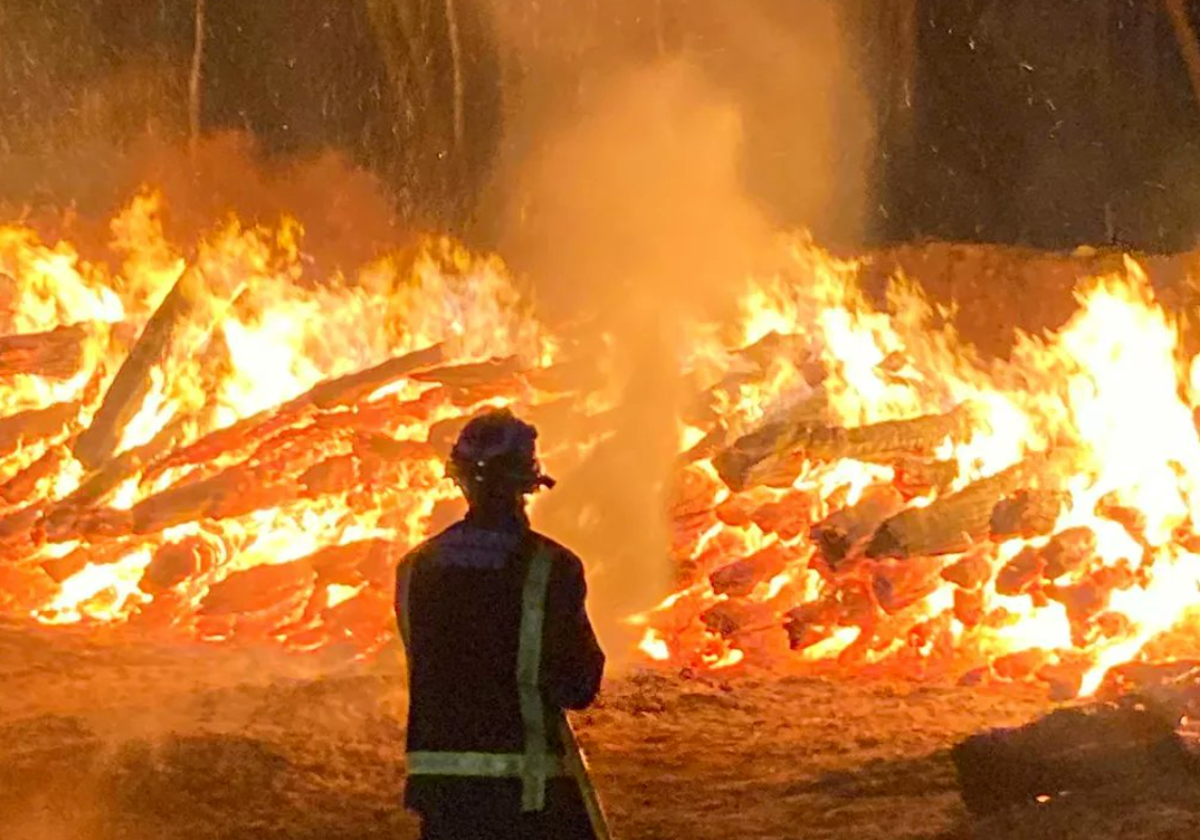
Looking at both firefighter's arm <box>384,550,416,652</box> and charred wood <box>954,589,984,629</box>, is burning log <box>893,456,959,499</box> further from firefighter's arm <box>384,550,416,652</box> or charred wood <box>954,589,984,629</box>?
firefighter's arm <box>384,550,416,652</box>

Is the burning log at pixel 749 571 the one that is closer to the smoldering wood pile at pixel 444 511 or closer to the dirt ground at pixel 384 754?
the smoldering wood pile at pixel 444 511

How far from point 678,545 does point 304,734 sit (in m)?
2.21

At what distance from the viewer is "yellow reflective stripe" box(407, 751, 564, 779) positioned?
297 cm

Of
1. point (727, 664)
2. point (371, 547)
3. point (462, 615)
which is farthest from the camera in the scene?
point (371, 547)

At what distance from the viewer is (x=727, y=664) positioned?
619cm

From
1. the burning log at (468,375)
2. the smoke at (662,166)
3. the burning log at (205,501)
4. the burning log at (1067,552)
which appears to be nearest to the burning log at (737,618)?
the smoke at (662,166)

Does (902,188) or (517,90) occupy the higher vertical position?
(517,90)

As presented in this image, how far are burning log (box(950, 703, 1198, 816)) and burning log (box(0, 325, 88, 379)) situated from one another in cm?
515

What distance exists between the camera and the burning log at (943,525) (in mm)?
6270

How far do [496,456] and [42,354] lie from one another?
17.3 ft

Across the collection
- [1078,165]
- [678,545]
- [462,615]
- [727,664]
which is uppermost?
[1078,165]

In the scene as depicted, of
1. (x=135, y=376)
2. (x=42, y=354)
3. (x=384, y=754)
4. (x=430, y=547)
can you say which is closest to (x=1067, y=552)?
(x=384, y=754)

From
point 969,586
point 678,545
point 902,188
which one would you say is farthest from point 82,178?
point 969,586

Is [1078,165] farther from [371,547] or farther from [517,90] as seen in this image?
[371,547]
